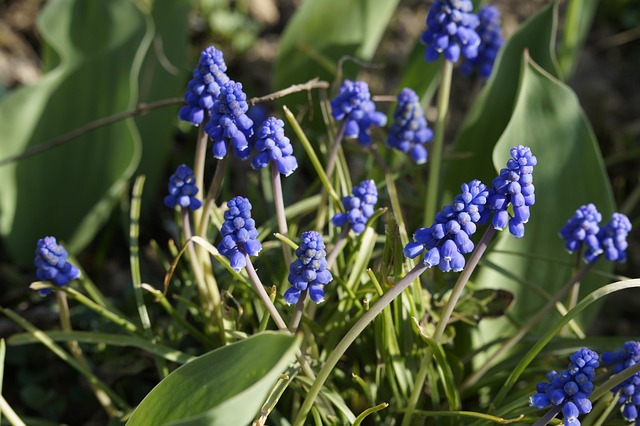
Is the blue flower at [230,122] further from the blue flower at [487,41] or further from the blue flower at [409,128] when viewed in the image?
the blue flower at [487,41]

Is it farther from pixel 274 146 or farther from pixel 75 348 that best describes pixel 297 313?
pixel 75 348

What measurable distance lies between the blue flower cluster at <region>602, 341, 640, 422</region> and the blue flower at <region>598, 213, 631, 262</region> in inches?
10.6

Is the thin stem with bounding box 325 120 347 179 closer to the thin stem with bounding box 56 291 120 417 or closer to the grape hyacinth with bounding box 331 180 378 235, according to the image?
the grape hyacinth with bounding box 331 180 378 235

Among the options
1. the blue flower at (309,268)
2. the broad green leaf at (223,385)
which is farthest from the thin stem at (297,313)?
the broad green leaf at (223,385)

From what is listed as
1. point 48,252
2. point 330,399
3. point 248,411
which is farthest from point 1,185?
point 248,411

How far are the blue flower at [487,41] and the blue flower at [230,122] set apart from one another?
3.54ft

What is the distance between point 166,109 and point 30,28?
1223 millimetres

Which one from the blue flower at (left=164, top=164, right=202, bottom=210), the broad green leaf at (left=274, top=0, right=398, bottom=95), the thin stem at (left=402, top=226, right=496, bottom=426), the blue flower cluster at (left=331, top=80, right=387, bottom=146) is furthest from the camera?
the broad green leaf at (left=274, top=0, right=398, bottom=95)

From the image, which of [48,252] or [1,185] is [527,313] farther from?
[1,185]

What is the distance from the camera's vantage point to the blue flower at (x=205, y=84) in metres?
1.81

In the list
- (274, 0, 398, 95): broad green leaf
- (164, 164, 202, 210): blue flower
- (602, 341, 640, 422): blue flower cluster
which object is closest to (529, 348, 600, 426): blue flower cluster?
(602, 341, 640, 422): blue flower cluster

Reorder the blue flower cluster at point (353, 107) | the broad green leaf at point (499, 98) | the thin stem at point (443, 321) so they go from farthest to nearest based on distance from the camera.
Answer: the broad green leaf at point (499, 98), the blue flower cluster at point (353, 107), the thin stem at point (443, 321)

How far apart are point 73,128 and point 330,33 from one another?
973 mm

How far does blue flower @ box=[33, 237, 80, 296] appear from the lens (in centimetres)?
193
